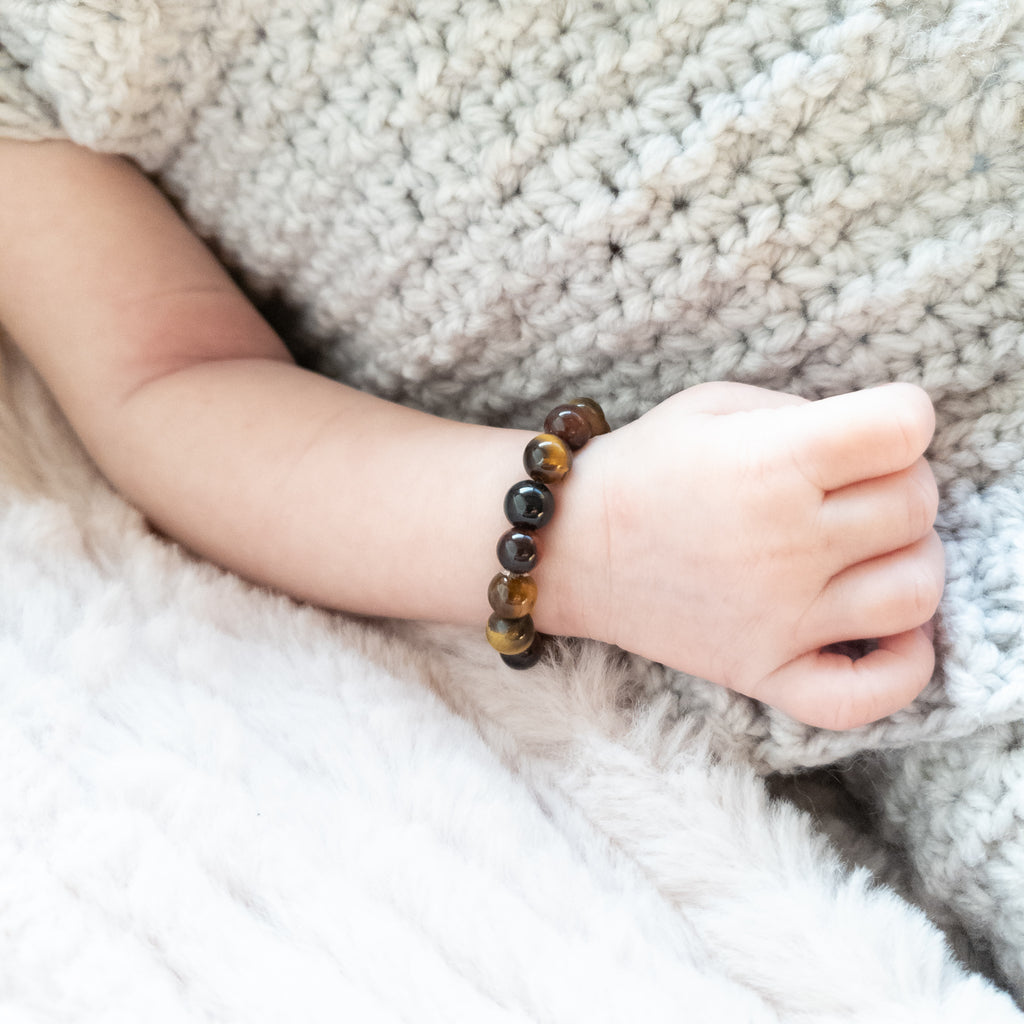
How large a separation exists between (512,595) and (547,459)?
0.08 meters

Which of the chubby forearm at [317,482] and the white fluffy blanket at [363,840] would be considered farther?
the chubby forearm at [317,482]

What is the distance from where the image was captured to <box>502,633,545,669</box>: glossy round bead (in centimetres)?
55

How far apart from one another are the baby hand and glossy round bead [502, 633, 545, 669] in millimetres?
64

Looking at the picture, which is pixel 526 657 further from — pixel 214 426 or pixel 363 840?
pixel 214 426

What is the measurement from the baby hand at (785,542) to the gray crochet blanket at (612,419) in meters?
0.04

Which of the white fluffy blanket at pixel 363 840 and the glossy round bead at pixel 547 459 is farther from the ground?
the glossy round bead at pixel 547 459

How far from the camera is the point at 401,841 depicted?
46 cm

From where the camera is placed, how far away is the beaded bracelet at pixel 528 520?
1.67 ft

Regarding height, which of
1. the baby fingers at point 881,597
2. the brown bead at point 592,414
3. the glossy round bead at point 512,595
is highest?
the brown bead at point 592,414

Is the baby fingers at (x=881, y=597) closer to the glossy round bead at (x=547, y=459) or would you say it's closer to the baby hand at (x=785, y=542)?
the baby hand at (x=785, y=542)

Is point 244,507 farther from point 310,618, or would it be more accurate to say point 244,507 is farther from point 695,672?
point 695,672

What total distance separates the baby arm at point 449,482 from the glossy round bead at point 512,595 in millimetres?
19

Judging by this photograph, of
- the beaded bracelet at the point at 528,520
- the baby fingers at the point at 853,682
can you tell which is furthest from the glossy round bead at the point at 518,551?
the baby fingers at the point at 853,682

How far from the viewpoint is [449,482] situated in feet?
1.84
